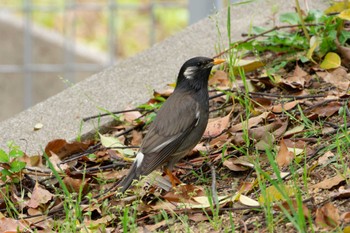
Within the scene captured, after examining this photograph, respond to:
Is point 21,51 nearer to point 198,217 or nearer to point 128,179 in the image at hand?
point 128,179

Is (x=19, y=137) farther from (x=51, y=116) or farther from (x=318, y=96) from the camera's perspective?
(x=318, y=96)

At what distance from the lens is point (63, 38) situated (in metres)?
10.7

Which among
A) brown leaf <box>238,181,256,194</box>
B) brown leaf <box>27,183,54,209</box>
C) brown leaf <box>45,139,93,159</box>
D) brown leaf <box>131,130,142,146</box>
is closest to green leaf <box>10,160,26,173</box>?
brown leaf <box>27,183,54,209</box>

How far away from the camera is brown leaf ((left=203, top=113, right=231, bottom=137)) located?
5.23 meters

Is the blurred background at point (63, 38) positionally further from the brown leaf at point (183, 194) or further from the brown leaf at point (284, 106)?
the brown leaf at point (183, 194)

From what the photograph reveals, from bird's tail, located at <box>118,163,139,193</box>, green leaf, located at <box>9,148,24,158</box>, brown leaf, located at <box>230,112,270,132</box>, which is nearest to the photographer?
bird's tail, located at <box>118,163,139,193</box>

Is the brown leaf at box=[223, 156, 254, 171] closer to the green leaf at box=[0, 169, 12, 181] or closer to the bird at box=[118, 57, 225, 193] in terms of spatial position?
the bird at box=[118, 57, 225, 193]

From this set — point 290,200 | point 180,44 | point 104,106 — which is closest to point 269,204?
point 290,200

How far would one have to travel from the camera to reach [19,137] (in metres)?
5.76

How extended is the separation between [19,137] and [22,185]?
738 millimetres

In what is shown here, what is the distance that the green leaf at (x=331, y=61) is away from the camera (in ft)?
18.0

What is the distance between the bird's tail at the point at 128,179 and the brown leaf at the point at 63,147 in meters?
0.75

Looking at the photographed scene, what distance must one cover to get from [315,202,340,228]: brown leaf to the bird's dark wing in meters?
1.14

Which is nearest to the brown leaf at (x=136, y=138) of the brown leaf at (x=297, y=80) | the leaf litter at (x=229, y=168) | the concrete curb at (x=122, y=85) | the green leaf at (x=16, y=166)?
the leaf litter at (x=229, y=168)
